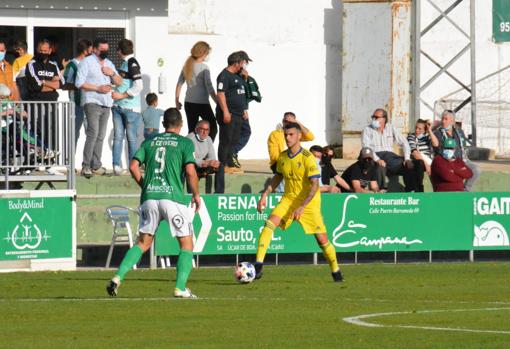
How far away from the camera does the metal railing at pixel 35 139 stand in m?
21.2

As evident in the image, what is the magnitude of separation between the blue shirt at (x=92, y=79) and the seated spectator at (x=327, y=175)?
341cm

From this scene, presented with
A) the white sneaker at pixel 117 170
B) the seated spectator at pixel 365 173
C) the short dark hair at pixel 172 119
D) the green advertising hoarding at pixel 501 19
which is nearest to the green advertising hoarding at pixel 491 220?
the seated spectator at pixel 365 173

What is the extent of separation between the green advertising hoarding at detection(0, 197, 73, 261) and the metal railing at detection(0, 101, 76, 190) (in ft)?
2.61

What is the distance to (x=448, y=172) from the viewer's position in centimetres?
2375

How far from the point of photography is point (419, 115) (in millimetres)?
28797

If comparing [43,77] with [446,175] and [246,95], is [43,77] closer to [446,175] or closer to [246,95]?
[246,95]

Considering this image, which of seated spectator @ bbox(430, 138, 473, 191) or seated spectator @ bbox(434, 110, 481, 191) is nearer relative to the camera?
seated spectator @ bbox(430, 138, 473, 191)

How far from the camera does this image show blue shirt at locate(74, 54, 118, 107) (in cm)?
2281

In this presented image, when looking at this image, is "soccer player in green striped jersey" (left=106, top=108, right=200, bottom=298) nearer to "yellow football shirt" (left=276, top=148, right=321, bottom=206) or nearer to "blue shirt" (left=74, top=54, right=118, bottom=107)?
"yellow football shirt" (left=276, top=148, right=321, bottom=206)

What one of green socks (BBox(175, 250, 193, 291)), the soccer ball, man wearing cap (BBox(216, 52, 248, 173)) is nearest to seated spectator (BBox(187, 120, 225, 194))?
man wearing cap (BBox(216, 52, 248, 173))

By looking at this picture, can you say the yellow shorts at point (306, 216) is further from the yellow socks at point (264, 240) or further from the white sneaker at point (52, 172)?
the white sneaker at point (52, 172)

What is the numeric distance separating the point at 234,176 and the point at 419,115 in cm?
569

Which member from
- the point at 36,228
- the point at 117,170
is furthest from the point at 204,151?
the point at 36,228

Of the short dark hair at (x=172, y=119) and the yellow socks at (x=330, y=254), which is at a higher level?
the short dark hair at (x=172, y=119)
